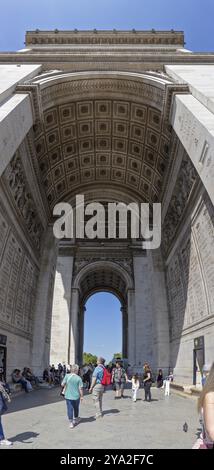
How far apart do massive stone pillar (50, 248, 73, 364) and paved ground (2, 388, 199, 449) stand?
62.8 ft

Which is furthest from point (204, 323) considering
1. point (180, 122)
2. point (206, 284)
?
point (180, 122)

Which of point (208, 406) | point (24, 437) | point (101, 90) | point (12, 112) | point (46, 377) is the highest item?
point (101, 90)

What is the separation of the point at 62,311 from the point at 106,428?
79.2ft

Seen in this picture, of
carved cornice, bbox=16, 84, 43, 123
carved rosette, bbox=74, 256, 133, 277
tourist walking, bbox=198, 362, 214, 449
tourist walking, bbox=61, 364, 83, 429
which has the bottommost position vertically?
tourist walking, bbox=61, 364, 83, 429

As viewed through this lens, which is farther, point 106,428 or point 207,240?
point 207,240

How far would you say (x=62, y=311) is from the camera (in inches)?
1236

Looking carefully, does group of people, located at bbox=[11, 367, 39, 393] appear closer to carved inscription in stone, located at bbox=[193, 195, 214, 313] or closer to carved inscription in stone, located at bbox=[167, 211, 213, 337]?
carved inscription in stone, located at bbox=[167, 211, 213, 337]

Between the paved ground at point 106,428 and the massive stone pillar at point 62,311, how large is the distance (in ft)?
62.8

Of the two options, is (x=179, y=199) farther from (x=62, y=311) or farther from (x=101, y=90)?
(x=62, y=311)

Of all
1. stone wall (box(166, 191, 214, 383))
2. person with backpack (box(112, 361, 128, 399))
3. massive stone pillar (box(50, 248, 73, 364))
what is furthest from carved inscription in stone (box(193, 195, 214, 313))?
massive stone pillar (box(50, 248, 73, 364))

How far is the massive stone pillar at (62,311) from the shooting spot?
98.4 feet

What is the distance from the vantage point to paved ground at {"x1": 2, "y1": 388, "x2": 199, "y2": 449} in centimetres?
616

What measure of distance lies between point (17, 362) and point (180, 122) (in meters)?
11.8

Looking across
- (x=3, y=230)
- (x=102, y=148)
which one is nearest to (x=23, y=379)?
(x=3, y=230)
